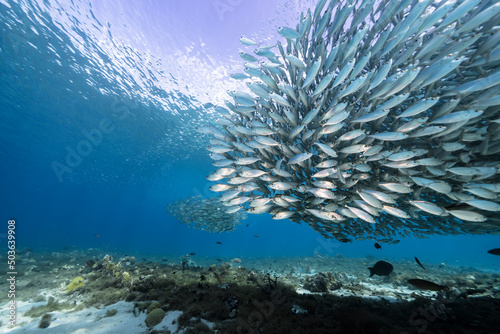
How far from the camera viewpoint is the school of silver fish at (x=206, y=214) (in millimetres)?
12422

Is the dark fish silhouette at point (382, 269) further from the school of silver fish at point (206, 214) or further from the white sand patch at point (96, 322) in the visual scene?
the school of silver fish at point (206, 214)

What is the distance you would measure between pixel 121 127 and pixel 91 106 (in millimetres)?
3798

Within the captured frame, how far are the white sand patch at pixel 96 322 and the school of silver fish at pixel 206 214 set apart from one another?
21.8 feet

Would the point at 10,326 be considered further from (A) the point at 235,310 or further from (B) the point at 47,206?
(B) the point at 47,206

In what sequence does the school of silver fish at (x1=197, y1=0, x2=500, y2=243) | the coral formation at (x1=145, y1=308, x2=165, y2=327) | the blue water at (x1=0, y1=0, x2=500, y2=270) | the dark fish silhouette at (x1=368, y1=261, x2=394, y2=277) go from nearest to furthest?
the school of silver fish at (x1=197, y1=0, x2=500, y2=243), the coral formation at (x1=145, y1=308, x2=165, y2=327), the dark fish silhouette at (x1=368, y1=261, x2=394, y2=277), the blue water at (x1=0, y1=0, x2=500, y2=270)

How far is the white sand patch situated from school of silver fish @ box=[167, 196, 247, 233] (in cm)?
665

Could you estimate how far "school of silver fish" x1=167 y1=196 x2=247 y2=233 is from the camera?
12422mm

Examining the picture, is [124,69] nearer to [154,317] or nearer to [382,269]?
[154,317]

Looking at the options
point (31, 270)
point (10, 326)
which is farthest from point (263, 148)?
point (31, 270)

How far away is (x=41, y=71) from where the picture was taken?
16.9 meters

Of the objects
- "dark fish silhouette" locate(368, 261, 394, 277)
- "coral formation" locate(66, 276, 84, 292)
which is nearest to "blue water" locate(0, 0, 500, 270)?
"dark fish silhouette" locate(368, 261, 394, 277)

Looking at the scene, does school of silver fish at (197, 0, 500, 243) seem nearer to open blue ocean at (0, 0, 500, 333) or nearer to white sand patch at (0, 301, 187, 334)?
open blue ocean at (0, 0, 500, 333)

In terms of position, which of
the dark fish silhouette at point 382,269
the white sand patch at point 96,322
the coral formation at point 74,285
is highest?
the dark fish silhouette at point 382,269

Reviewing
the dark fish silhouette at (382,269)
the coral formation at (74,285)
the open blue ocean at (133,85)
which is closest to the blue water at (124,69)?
the open blue ocean at (133,85)
